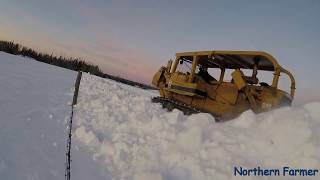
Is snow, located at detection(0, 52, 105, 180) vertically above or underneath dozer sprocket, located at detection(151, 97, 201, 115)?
underneath

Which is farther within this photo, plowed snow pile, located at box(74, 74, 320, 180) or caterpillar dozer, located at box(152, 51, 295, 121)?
caterpillar dozer, located at box(152, 51, 295, 121)

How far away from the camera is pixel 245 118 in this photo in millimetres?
6414

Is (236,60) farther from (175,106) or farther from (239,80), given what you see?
(175,106)

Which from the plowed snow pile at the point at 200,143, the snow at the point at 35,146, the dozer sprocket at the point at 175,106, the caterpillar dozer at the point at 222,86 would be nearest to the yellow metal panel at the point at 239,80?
the caterpillar dozer at the point at 222,86

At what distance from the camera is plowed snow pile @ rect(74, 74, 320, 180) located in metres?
4.09

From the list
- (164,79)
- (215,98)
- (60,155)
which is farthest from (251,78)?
(60,155)

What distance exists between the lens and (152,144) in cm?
503

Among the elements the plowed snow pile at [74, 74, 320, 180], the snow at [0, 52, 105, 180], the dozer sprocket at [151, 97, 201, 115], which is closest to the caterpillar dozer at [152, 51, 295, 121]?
the dozer sprocket at [151, 97, 201, 115]

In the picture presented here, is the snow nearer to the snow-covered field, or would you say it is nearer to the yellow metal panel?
the snow-covered field

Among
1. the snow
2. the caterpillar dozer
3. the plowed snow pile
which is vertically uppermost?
the caterpillar dozer

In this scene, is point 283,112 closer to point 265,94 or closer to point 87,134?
point 265,94

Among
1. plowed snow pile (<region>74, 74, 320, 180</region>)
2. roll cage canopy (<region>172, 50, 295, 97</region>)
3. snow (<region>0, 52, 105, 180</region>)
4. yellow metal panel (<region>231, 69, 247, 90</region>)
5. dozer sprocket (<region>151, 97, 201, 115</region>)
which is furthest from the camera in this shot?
dozer sprocket (<region>151, 97, 201, 115</region>)

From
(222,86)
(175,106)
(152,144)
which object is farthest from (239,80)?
(152,144)

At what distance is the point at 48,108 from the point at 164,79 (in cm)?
492
